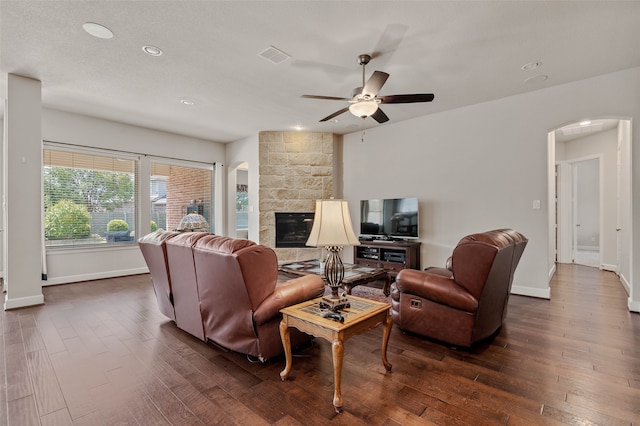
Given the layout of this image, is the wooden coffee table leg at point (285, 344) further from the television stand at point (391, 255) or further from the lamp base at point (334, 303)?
the television stand at point (391, 255)

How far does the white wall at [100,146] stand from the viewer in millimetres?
4992

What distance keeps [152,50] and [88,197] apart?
354 centimetres

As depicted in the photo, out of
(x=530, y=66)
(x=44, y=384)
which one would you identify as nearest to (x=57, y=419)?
(x=44, y=384)

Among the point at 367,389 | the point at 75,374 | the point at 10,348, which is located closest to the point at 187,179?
the point at 10,348

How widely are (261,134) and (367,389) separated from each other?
5328 mm

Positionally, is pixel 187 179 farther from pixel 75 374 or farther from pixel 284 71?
pixel 75 374

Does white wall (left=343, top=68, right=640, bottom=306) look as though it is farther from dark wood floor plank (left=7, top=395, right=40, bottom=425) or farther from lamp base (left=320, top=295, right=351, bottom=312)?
dark wood floor plank (left=7, top=395, right=40, bottom=425)

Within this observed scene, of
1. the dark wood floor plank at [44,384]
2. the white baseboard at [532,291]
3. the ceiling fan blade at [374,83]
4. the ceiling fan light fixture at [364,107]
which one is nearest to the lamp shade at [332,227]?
the ceiling fan blade at [374,83]

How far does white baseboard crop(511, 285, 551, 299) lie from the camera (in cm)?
414

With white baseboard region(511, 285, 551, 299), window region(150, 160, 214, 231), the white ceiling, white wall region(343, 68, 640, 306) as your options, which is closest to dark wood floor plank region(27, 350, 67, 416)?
the white ceiling

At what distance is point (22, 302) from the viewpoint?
3.75 metres

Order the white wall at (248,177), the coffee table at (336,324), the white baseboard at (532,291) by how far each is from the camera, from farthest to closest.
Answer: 1. the white wall at (248,177)
2. the white baseboard at (532,291)
3. the coffee table at (336,324)

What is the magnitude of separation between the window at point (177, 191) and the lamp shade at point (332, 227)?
5.21m

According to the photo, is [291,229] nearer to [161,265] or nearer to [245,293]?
[161,265]
